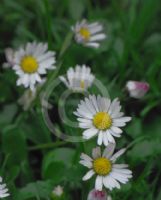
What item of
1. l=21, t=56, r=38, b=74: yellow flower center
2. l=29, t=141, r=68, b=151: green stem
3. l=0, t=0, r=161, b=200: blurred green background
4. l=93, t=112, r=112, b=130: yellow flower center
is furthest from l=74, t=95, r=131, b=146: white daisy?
l=21, t=56, r=38, b=74: yellow flower center

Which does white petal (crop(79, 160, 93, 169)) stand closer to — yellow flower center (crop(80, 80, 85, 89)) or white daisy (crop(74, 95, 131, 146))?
white daisy (crop(74, 95, 131, 146))

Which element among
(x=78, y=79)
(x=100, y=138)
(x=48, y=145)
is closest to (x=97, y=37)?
(x=78, y=79)

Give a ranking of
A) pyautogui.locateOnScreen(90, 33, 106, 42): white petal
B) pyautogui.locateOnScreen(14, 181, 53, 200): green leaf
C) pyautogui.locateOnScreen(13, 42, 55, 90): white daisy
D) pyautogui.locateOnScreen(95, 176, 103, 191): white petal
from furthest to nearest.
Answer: pyautogui.locateOnScreen(90, 33, 106, 42): white petal
pyautogui.locateOnScreen(13, 42, 55, 90): white daisy
pyautogui.locateOnScreen(14, 181, 53, 200): green leaf
pyautogui.locateOnScreen(95, 176, 103, 191): white petal

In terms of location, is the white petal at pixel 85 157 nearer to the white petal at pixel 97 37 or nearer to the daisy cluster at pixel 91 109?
the daisy cluster at pixel 91 109

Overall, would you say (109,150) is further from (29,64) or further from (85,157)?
(29,64)

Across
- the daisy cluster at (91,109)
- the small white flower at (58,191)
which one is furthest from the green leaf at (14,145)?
the small white flower at (58,191)

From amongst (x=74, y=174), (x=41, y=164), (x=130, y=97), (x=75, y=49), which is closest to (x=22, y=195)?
(x=74, y=174)
